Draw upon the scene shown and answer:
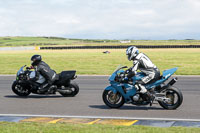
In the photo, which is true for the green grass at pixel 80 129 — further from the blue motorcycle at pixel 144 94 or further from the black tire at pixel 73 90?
the black tire at pixel 73 90

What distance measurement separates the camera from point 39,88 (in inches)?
479

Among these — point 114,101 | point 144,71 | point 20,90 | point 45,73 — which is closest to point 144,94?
point 144,71

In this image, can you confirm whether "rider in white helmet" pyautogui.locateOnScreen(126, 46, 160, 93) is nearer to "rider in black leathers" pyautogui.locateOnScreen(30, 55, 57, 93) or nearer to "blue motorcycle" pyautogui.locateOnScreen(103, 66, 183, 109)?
"blue motorcycle" pyautogui.locateOnScreen(103, 66, 183, 109)

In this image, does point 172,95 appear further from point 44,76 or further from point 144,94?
point 44,76

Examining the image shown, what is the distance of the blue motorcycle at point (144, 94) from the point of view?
9.44m

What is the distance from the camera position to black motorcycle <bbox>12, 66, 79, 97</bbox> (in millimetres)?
12141

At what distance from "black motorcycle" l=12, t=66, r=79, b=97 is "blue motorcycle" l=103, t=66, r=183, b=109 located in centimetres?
257

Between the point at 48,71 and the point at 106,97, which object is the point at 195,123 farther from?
the point at 48,71

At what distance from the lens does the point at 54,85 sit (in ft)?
40.2

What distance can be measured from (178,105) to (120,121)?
2.05m

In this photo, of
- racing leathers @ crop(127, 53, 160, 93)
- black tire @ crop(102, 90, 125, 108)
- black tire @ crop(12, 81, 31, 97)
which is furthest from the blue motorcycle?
black tire @ crop(12, 81, 31, 97)

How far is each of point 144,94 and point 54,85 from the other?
3866 millimetres

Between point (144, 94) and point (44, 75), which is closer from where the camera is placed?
point (144, 94)

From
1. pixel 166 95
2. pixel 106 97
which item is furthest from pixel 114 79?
pixel 166 95
